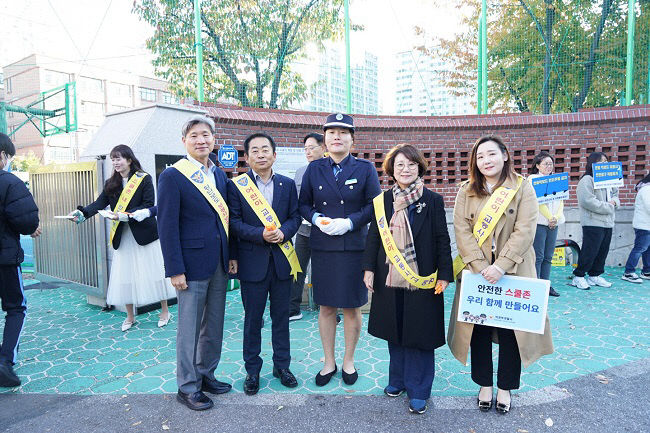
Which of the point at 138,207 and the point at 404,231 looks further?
the point at 138,207

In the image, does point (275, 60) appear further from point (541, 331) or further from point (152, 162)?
point (541, 331)

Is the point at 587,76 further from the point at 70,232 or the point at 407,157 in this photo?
the point at 70,232

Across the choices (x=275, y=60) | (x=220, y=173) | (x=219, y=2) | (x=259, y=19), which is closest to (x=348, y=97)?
(x=275, y=60)

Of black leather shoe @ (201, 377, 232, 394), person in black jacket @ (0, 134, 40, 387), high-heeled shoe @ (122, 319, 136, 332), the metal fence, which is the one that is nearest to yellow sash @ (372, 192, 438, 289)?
black leather shoe @ (201, 377, 232, 394)

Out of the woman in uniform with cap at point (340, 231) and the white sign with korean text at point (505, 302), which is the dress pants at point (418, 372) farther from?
the woman in uniform with cap at point (340, 231)

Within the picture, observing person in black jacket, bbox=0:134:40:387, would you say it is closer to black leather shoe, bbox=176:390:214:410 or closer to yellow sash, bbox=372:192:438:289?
black leather shoe, bbox=176:390:214:410

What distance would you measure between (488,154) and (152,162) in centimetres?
415

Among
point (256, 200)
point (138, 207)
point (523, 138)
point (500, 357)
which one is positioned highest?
point (523, 138)

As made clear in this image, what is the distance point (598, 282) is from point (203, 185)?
6.19 metres

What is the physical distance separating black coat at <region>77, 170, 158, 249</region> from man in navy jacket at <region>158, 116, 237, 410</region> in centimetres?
180

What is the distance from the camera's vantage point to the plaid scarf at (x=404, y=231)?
3023 millimetres

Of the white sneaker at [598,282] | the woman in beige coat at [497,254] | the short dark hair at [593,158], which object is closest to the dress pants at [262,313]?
the woman in beige coat at [497,254]

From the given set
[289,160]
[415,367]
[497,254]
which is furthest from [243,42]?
[415,367]

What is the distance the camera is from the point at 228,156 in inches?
262
